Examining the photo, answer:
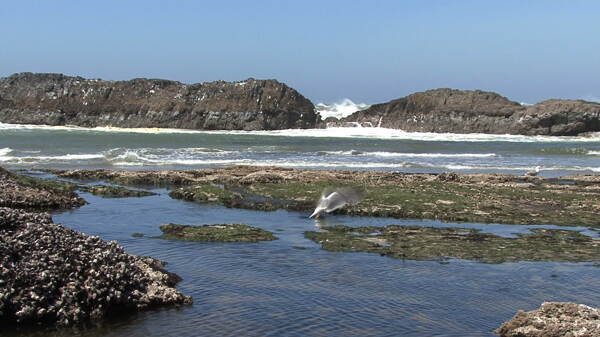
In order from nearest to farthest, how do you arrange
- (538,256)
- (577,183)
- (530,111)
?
(538,256) < (577,183) < (530,111)

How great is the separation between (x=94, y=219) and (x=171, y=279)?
679cm

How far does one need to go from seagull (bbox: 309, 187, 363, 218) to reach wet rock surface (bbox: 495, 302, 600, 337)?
911 centimetres

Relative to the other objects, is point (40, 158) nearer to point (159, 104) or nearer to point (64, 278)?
point (64, 278)

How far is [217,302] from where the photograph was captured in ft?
28.7

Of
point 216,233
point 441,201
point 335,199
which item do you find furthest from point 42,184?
point 441,201

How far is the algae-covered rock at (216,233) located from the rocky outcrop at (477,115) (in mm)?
111369

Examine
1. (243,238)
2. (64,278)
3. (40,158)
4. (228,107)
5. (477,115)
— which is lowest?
(243,238)

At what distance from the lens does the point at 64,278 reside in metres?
8.00

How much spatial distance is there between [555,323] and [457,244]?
5.57 metres

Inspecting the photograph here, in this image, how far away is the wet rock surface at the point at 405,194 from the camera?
17.6 m

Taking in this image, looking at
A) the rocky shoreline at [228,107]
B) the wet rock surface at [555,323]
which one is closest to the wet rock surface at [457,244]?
the wet rock surface at [555,323]

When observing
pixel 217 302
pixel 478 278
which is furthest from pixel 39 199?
pixel 478 278

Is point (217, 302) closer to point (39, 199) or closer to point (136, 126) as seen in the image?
point (39, 199)

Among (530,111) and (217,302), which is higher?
(530,111)
